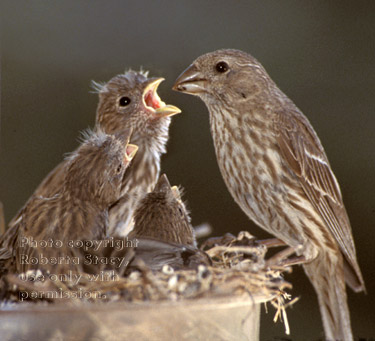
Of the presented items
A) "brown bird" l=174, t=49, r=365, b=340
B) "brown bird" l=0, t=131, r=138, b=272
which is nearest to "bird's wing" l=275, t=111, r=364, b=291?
"brown bird" l=174, t=49, r=365, b=340

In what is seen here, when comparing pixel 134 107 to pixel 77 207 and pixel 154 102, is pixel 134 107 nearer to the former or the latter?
pixel 154 102

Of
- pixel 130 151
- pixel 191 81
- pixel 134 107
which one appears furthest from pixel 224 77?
pixel 130 151

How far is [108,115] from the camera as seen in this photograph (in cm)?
304

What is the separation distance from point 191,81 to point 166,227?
0.82 meters

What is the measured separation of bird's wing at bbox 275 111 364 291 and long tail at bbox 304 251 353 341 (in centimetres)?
6

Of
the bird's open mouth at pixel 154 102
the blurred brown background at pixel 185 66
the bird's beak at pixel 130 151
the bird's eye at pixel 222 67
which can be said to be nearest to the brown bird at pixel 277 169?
the bird's eye at pixel 222 67

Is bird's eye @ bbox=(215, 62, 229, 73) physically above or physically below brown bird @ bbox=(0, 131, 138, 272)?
above

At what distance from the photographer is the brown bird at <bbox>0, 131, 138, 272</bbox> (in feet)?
6.85

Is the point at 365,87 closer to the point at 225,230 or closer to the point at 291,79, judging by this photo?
the point at 291,79

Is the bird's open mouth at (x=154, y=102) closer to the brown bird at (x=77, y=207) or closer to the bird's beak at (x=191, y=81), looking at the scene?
the bird's beak at (x=191, y=81)

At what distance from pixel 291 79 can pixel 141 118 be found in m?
1.24

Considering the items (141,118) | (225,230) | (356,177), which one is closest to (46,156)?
(141,118)

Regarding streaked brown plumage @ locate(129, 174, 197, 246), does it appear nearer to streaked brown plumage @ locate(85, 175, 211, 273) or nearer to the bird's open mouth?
streaked brown plumage @ locate(85, 175, 211, 273)

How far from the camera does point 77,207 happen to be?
2223 mm
